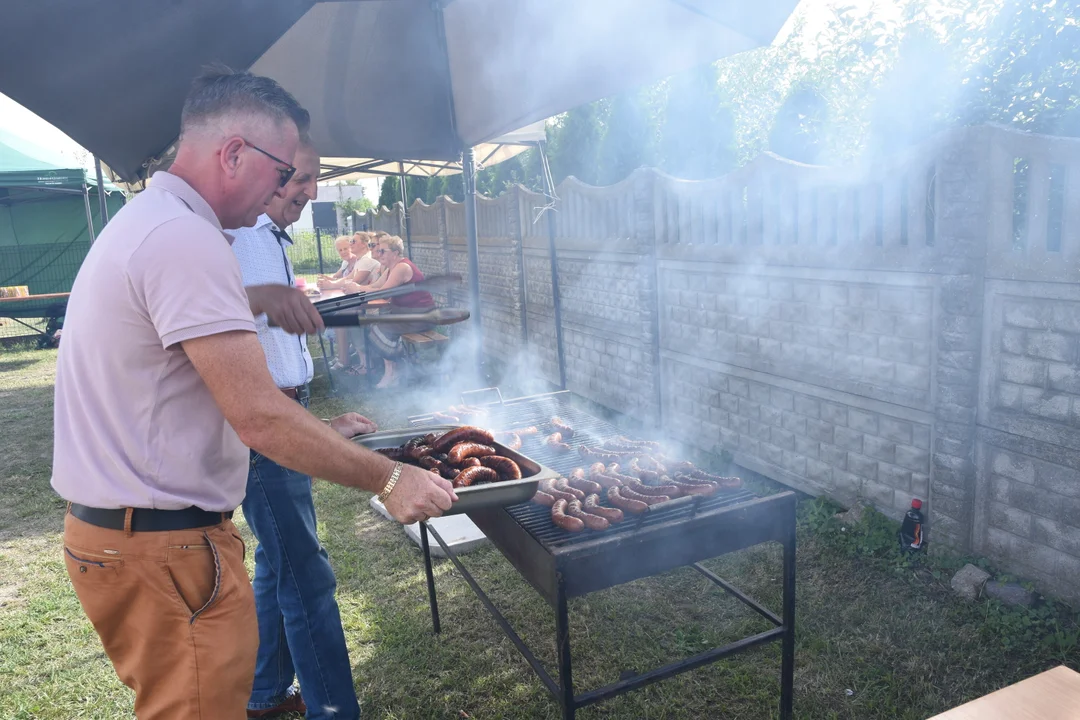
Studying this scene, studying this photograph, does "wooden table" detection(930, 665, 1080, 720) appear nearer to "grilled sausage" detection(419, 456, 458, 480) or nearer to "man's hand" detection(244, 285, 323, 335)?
"grilled sausage" detection(419, 456, 458, 480)

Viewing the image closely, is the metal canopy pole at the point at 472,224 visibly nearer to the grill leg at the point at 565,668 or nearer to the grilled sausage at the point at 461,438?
the grilled sausage at the point at 461,438

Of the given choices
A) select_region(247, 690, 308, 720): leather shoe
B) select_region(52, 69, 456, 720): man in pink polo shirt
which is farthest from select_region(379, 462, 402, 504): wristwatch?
select_region(247, 690, 308, 720): leather shoe

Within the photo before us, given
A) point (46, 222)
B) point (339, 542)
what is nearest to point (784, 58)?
point (339, 542)

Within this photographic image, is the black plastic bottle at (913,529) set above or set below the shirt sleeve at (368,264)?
below

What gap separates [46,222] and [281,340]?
1878 centimetres

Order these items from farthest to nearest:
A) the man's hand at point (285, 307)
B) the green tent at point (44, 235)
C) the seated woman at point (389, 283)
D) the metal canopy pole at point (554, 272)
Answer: the green tent at point (44, 235), the seated woman at point (389, 283), the metal canopy pole at point (554, 272), the man's hand at point (285, 307)

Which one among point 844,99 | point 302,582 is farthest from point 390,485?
point 844,99

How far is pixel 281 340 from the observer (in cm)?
296

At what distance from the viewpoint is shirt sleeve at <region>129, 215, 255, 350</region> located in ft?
5.32

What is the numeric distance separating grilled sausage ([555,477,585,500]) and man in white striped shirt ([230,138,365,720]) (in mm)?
885

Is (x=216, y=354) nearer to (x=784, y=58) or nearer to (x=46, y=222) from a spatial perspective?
(x=784, y=58)

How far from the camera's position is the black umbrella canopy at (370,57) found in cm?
326

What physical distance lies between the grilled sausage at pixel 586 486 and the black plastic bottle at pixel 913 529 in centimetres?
242

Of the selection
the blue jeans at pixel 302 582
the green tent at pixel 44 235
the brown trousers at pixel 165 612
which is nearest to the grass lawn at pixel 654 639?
the blue jeans at pixel 302 582
